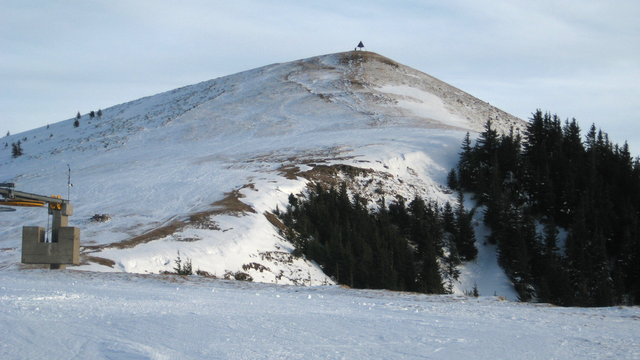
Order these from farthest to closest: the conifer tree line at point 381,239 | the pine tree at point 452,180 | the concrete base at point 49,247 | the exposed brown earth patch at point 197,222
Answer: the pine tree at point 452,180
the conifer tree line at point 381,239
the exposed brown earth patch at point 197,222
the concrete base at point 49,247

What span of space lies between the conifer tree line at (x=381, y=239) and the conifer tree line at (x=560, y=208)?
3162 millimetres

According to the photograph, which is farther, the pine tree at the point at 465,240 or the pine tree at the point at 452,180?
the pine tree at the point at 452,180

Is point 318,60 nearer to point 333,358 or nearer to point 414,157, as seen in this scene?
point 414,157

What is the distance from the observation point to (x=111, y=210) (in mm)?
29797

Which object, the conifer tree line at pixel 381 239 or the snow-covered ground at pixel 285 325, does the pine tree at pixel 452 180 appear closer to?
the conifer tree line at pixel 381 239

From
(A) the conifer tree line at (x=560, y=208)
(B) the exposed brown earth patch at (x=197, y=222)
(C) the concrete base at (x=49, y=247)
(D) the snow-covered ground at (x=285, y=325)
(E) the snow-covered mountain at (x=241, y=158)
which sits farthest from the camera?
(A) the conifer tree line at (x=560, y=208)

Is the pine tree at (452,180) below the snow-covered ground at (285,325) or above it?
above

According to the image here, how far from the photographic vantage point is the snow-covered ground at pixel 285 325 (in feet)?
22.8

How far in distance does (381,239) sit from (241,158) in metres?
21.3

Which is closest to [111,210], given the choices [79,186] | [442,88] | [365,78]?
[79,186]

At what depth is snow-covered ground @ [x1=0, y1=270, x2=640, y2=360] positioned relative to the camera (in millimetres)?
6938

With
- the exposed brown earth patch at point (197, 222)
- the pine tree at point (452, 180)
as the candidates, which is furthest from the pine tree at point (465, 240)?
the exposed brown earth patch at point (197, 222)

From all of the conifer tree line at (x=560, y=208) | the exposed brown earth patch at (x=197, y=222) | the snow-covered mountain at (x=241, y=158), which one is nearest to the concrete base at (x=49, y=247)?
the snow-covered mountain at (x=241, y=158)

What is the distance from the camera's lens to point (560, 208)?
37844 millimetres
